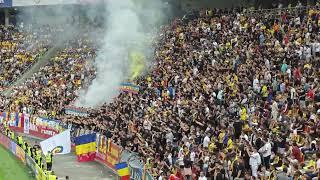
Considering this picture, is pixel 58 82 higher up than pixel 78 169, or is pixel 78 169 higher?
pixel 58 82

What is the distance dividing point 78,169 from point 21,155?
11.4 feet

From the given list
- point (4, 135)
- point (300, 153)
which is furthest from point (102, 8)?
point (300, 153)

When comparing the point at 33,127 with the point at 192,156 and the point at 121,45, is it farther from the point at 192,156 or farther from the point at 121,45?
the point at 192,156

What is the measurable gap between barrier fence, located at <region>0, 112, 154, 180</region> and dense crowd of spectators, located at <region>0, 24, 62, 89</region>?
9698 millimetres

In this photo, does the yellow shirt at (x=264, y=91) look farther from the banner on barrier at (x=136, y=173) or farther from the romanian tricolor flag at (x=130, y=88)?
the romanian tricolor flag at (x=130, y=88)

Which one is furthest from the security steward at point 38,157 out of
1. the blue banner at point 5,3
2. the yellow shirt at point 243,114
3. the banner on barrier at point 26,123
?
the blue banner at point 5,3

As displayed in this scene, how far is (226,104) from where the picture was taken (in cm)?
2006

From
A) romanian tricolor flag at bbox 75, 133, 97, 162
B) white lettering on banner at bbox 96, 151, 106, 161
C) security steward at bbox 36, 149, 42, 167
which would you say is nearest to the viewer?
security steward at bbox 36, 149, 42, 167

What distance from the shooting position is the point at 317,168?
505 inches

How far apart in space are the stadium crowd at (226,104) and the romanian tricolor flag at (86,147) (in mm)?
741

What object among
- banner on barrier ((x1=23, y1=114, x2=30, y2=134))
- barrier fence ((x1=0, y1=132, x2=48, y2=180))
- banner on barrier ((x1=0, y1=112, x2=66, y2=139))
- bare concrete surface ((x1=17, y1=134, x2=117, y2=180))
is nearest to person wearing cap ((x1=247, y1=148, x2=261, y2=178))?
barrier fence ((x1=0, y1=132, x2=48, y2=180))

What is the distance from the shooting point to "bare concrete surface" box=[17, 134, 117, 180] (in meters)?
21.8

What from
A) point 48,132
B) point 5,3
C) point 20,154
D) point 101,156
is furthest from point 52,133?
point 5,3

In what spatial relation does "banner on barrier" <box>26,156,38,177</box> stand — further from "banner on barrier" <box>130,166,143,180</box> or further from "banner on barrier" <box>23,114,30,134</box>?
"banner on barrier" <box>23,114,30,134</box>
